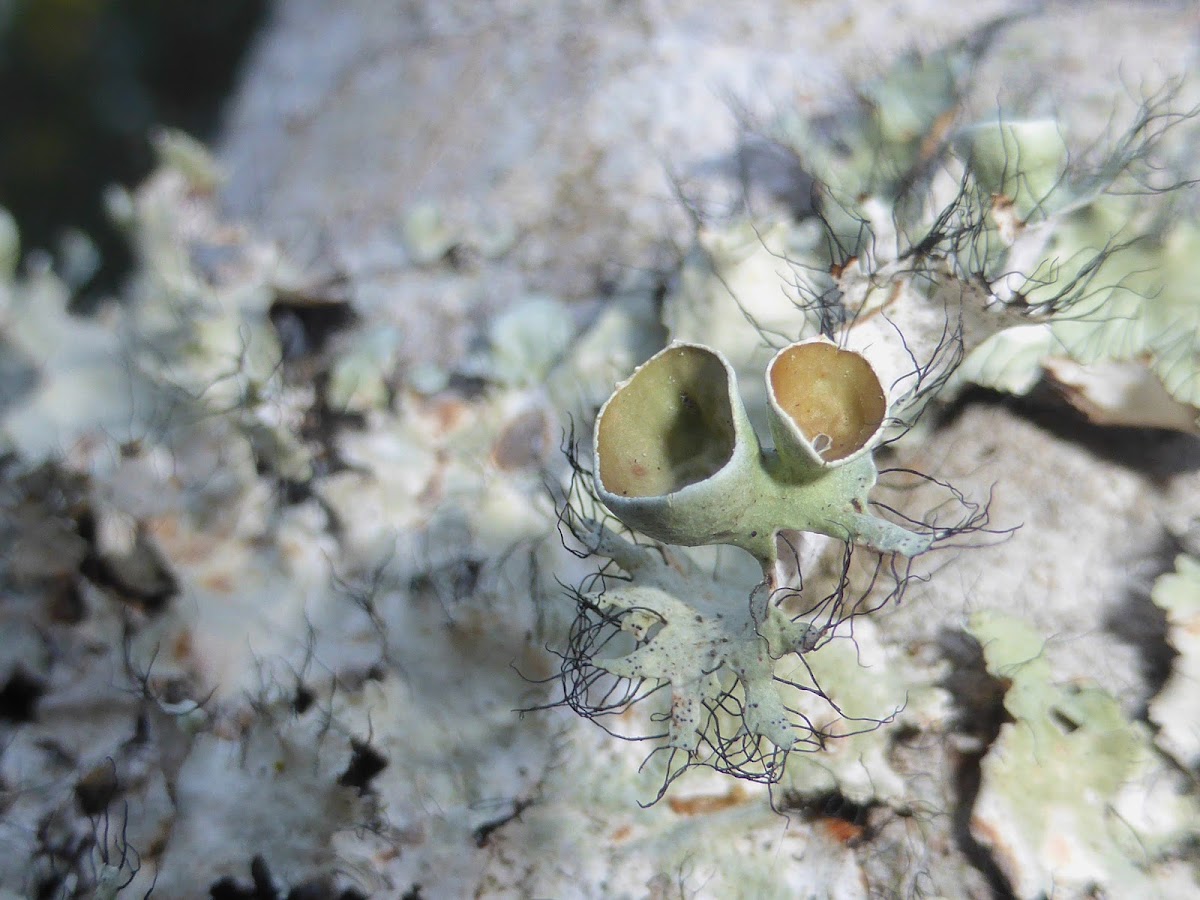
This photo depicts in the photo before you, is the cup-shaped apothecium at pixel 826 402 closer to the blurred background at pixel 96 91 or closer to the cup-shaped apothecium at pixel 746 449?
the cup-shaped apothecium at pixel 746 449

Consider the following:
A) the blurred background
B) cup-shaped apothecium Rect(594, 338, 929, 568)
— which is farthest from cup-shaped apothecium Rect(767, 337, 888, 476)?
the blurred background

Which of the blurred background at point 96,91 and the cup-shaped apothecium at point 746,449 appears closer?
the cup-shaped apothecium at point 746,449

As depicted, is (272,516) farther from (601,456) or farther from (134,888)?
(601,456)

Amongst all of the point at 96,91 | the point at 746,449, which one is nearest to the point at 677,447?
the point at 746,449

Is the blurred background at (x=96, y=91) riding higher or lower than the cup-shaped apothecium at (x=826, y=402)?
lower

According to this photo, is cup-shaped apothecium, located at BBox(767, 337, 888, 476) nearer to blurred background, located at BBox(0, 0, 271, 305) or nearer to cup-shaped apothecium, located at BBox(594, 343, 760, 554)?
cup-shaped apothecium, located at BBox(594, 343, 760, 554)

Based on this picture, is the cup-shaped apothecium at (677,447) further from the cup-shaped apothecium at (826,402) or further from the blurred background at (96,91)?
the blurred background at (96,91)

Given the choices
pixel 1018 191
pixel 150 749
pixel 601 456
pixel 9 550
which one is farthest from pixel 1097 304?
pixel 9 550

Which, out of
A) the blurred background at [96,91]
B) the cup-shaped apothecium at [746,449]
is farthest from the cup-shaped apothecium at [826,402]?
the blurred background at [96,91]
